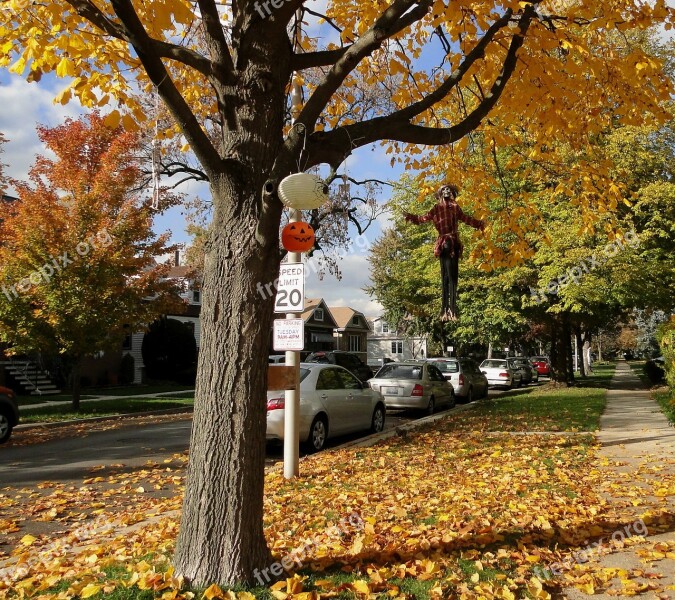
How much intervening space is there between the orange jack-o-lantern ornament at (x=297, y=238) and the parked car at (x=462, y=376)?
53.9ft

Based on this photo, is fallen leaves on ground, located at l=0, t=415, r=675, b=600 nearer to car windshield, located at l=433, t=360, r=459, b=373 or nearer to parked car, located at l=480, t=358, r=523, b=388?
A: car windshield, located at l=433, t=360, r=459, b=373

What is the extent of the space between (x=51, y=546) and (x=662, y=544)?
511 cm

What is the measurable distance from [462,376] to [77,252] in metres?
13.2

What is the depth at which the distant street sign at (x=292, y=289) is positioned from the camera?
7.60 metres

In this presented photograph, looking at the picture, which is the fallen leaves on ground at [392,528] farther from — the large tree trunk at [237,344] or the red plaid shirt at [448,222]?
the red plaid shirt at [448,222]

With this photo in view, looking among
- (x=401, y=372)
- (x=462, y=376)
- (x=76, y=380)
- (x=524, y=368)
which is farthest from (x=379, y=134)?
(x=524, y=368)

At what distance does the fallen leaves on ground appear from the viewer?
404 centimetres

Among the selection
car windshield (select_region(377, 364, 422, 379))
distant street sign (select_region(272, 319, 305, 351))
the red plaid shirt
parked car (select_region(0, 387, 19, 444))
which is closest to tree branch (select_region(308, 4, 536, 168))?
the red plaid shirt

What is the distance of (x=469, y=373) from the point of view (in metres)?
22.4

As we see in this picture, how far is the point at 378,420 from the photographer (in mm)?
12711

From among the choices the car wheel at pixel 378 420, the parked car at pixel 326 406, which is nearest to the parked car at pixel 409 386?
the car wheel at pixel 378 420

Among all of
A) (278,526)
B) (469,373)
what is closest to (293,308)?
(278,526)

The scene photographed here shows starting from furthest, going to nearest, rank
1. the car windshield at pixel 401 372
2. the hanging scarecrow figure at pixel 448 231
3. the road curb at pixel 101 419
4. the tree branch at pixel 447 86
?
the car windshield at pixel 401 372 → the road curb at pixel 101 419 → the hanging scarecrow figure at pixel 448 231 → the tree branch at pixel 447 86

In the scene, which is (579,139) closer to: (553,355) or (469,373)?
(469,373)
